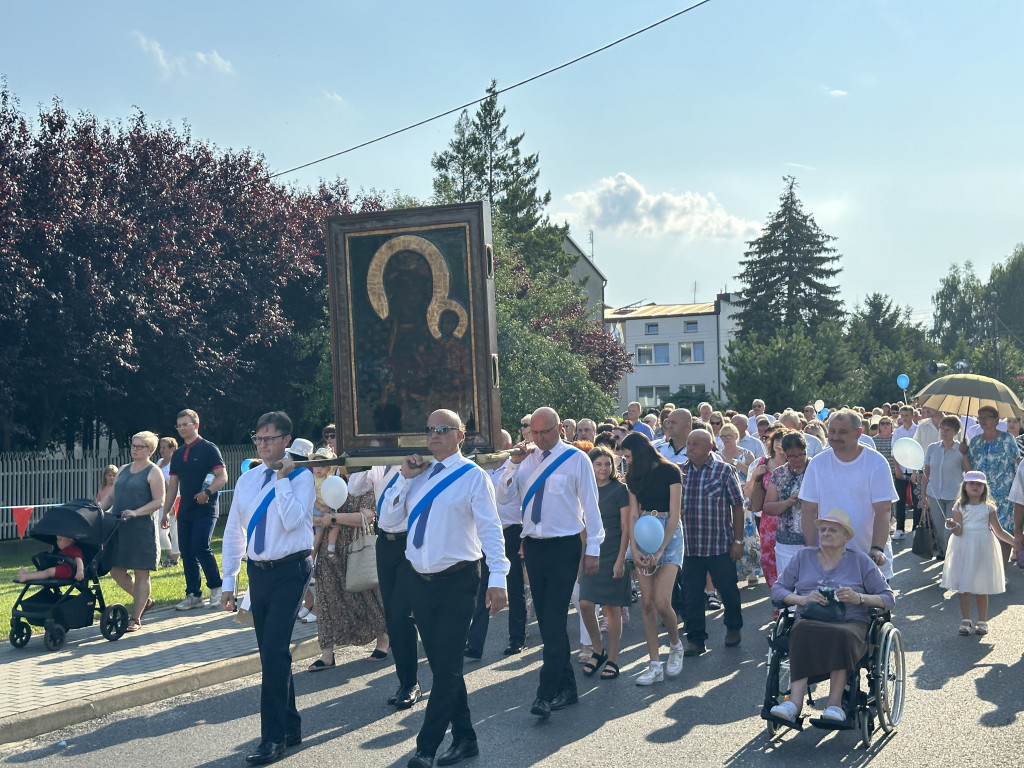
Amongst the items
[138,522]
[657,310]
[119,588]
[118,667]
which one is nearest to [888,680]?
[118,667]

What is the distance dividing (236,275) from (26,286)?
618cm

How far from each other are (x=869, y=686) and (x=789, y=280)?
60.2 meters

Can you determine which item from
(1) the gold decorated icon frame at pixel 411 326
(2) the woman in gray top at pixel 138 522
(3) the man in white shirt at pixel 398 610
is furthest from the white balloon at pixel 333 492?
(2) the woman in gray top at pixel 138 522

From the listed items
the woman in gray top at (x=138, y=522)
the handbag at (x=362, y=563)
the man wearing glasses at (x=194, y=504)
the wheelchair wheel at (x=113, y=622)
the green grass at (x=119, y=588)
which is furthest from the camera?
the green grass at (x=119, y=588)

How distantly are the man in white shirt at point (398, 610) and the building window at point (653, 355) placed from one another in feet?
261

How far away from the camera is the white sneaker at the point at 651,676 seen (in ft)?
24.7

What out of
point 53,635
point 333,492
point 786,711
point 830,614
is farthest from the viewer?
point 53,635

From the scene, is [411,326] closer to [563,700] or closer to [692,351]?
[563,700]

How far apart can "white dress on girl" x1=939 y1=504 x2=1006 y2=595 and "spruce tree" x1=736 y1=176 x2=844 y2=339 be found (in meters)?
54.7

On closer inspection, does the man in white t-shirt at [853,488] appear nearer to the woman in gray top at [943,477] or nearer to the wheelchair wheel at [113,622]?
the woman in gray top at [943,477]

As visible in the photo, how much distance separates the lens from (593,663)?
794 cm

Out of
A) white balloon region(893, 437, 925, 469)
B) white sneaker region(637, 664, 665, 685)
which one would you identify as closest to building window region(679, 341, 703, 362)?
white balloon region(893, 437, 925, 469)

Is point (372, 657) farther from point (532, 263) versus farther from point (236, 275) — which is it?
point (532, 263)

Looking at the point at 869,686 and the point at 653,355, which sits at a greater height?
the point at 653,355
